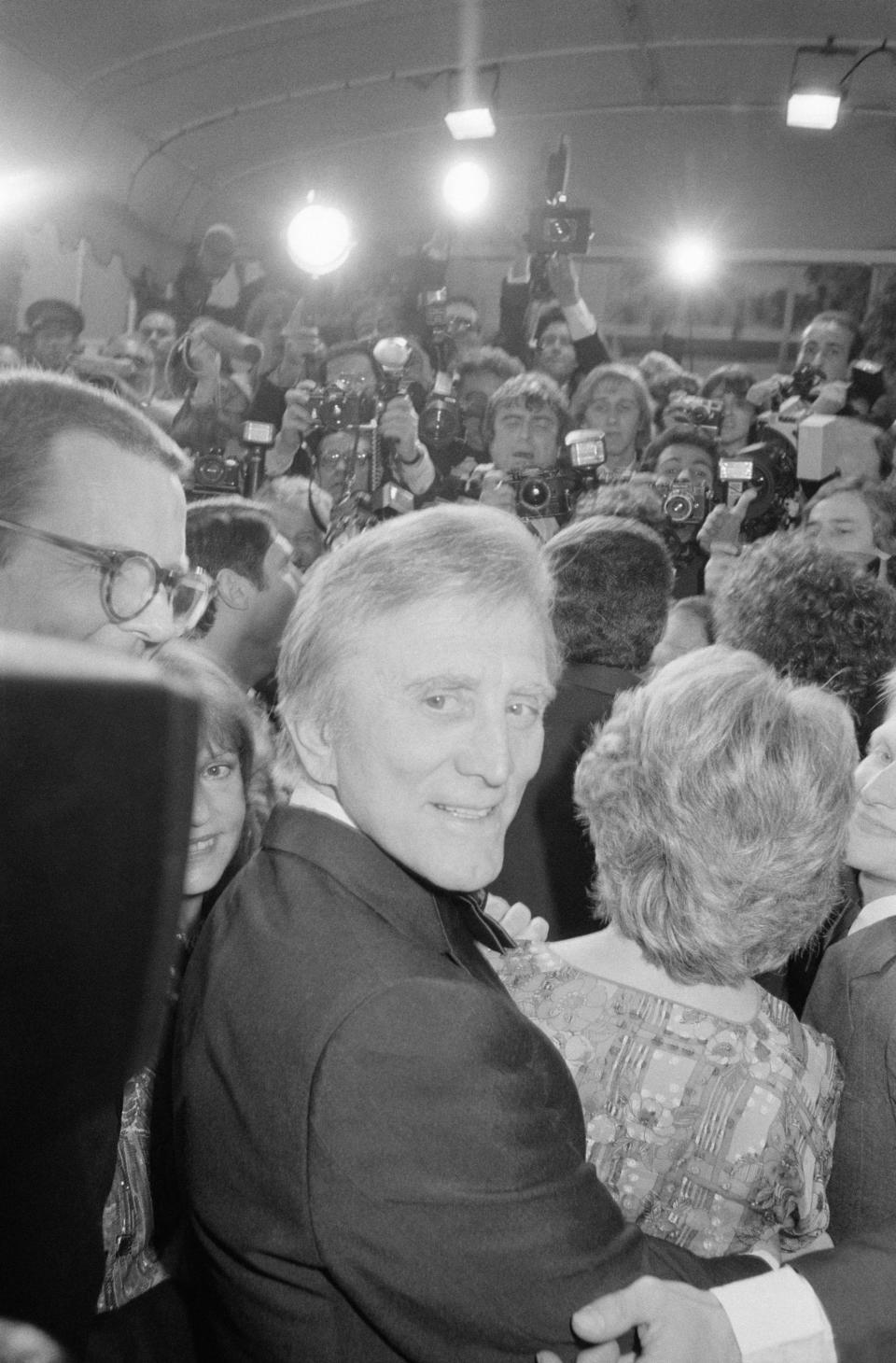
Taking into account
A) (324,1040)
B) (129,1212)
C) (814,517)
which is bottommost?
(129,1212)

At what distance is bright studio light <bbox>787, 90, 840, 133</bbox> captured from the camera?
6195mm

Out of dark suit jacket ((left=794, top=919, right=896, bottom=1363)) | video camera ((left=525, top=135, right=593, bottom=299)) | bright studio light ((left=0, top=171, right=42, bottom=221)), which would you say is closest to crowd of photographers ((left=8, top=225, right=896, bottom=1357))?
video camera ((left=525, top=135, right=593, bottom=299))

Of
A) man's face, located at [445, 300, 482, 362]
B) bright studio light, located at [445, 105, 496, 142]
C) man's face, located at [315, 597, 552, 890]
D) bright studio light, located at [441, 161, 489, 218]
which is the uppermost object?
bright studio light, located at [445, 105, 496, 142]

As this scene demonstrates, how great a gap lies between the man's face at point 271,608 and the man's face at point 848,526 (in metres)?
1.40

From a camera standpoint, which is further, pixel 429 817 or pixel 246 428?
pixel 246 428

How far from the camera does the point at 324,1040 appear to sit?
899 mm

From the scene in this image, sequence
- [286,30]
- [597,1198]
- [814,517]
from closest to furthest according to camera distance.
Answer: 1. [597,1198]
2. [814,517]
3. [286,30]

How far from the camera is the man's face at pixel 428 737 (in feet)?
3.66

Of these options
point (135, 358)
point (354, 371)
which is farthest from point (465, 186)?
point (354, 371)

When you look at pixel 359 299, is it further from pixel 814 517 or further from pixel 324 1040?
pixel 324 1040

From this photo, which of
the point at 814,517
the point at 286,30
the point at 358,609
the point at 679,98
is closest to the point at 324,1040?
the point at 358,609

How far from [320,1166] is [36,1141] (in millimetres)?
576

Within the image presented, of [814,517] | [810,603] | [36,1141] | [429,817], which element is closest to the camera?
[36,1141]

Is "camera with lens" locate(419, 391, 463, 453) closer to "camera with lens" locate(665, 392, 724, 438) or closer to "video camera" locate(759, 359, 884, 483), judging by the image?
"camera with lens" locate(665, 392, 724, 438)
